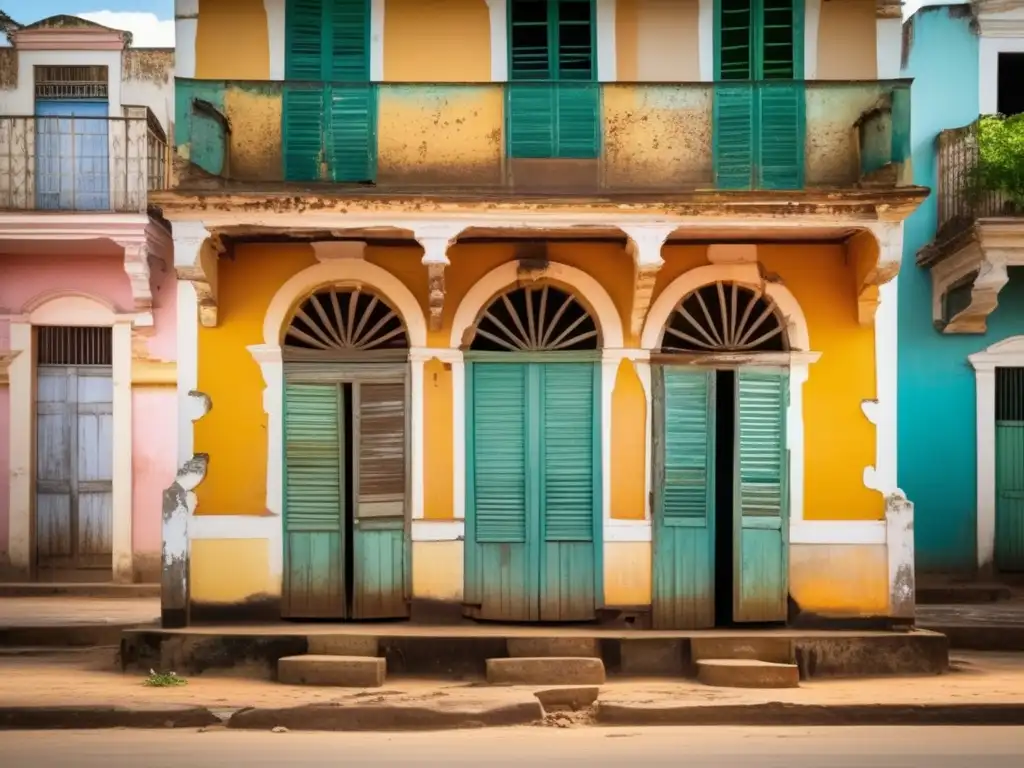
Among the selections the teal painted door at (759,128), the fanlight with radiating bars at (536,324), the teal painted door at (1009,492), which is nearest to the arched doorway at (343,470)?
the fanlight with radiating bars at (536,324)

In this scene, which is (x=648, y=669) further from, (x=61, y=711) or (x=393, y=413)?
(x=61, y=711)

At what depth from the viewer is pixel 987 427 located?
1656 cm

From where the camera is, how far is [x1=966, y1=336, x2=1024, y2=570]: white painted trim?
16.5m

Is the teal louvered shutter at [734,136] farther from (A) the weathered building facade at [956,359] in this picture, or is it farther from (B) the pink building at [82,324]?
(B) the pink building at [82,324]

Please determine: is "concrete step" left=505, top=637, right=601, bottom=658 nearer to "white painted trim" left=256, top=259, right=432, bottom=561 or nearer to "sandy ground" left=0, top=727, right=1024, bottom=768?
"white painted trim" left=256, top=259, right=432, bottom=561

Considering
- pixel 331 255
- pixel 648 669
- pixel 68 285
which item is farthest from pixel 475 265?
pixel 68 285

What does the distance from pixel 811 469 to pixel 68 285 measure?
9.71 metres

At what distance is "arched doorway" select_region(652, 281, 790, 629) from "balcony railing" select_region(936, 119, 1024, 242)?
4.72 meters

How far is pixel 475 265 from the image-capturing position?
481 inches

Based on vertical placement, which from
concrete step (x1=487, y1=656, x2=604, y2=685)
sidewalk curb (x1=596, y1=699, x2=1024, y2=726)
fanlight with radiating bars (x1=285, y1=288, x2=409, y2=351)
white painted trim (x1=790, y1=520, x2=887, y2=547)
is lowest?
sidewalk curb (x1=596, y1=699, x2=1024, y2=726)

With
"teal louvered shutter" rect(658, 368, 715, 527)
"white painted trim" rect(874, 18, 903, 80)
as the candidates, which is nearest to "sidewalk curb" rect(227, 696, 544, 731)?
"teal louvered shutter" rect(658, 368, 715, 527)

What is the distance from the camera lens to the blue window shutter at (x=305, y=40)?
40.0 feet

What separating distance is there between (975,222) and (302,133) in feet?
25.2

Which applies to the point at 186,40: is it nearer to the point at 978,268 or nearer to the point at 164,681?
the point at 164,681
